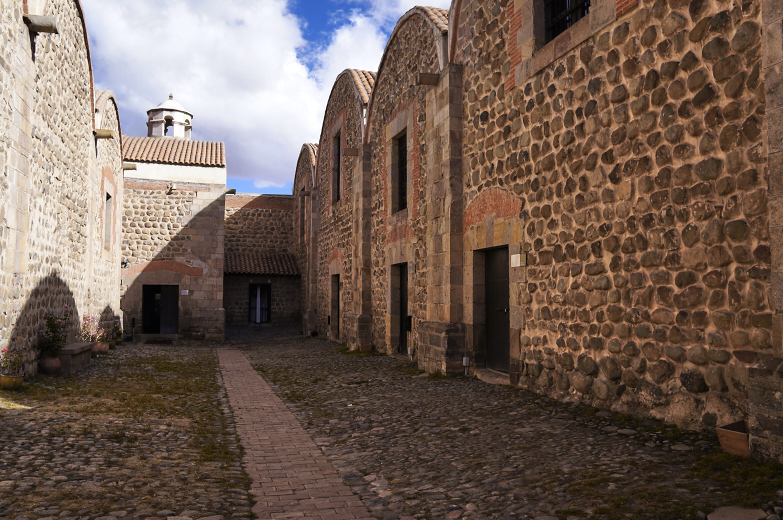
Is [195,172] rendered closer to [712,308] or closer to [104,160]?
[104,160]

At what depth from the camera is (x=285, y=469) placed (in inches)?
171

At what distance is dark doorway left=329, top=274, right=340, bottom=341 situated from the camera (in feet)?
53.8

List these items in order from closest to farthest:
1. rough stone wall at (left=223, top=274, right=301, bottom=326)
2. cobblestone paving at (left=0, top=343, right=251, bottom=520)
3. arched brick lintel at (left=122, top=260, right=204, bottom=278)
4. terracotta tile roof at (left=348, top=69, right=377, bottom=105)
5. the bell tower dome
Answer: cobblestone paving at (left=0, top=343, right=251, bottom=520)
terracotta tile roof at (left=348, top=69, right=377, bottom=105)
arched brick lintel at (left=122, top=260, right=204, bottom=278)
rough stone wall at (left=223, top=274, right=301, bottom=326)
the bell tower dome

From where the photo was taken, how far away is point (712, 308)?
4301 mm

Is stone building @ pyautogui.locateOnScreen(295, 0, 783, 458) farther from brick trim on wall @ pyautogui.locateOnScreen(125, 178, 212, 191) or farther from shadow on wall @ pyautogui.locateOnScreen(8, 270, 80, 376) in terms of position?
brick trim on wall @ pyautogui.locateOnScreen(125, 178, 212, 191)

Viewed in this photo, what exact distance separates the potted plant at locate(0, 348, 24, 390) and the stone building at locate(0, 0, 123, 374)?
0.12 metres

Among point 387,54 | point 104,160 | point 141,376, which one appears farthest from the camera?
point 104,160

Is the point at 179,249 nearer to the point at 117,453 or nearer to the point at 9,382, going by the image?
the point at 9,382

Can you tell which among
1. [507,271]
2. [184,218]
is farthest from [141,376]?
[184,218]

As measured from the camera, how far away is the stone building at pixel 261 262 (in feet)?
75.7

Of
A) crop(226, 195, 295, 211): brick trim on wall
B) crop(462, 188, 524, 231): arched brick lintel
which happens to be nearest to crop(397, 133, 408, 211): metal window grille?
crop(462, 188, 524, 231): arched brick lintel

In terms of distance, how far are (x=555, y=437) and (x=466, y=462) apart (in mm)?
868

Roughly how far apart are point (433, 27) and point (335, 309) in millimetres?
8876

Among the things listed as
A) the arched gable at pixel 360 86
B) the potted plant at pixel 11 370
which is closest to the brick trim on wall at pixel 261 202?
the arched gable at pixel 360 86
